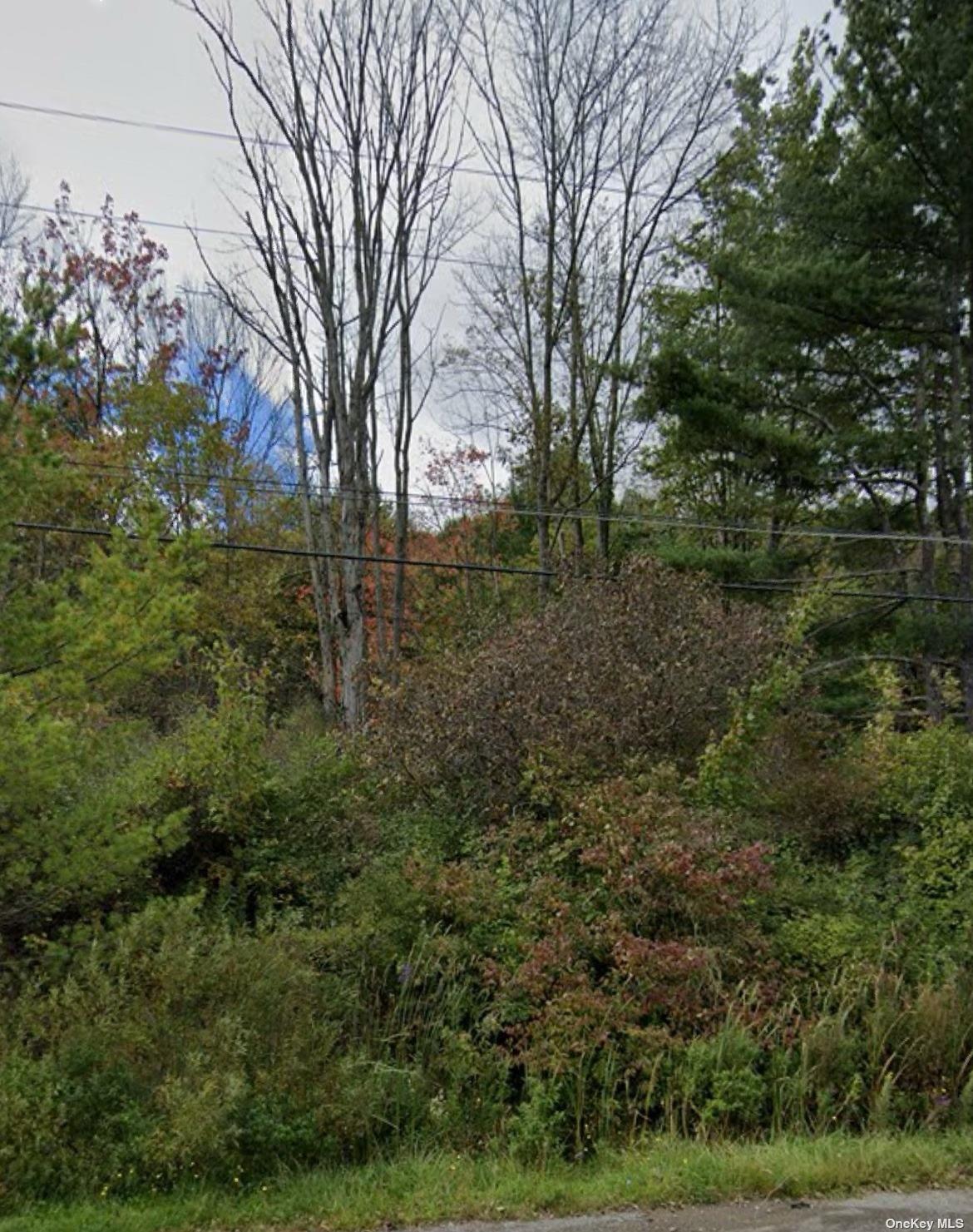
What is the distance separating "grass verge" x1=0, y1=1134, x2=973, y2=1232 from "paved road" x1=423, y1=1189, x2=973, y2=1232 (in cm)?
9

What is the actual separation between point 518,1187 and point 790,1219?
1212 millimetres

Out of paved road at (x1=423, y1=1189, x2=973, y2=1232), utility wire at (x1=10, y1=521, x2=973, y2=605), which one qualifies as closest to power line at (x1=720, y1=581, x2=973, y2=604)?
utility wire at (x1=10, y1=521, x2=973, y2=605)

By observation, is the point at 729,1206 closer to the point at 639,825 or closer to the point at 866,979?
the point at 866,979

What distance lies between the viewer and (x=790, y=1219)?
3699 mm

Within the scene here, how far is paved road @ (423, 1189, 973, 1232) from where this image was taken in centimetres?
362

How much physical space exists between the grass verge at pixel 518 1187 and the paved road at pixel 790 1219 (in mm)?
87

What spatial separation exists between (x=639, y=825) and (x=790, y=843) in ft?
6.79

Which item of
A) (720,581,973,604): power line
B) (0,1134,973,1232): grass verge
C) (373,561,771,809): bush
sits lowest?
(0,1134,973,1232): grass verge

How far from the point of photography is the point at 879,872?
7637 millimetres

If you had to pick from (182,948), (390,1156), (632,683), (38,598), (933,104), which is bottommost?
(390,1156)

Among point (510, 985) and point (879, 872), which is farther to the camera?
point (879, 872)

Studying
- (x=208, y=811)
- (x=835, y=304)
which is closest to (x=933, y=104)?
(x=835, y=304)

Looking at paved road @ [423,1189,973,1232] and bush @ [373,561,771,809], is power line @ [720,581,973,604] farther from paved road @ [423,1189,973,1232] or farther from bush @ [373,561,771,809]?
paved road @ [423,1189,973,1232]

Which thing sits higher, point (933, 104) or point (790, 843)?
point (933, 104)
